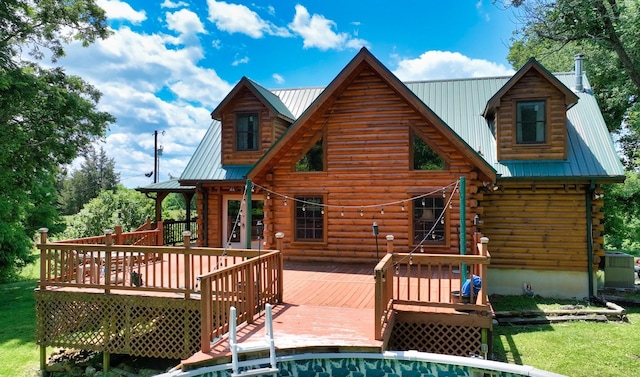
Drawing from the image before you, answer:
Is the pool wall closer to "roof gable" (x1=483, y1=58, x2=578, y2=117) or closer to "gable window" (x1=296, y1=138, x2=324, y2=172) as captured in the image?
"gable window" (x1=296, y1=138, x2=324, y2=172)

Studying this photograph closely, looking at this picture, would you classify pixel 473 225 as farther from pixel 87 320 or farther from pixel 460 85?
pixel 87 320

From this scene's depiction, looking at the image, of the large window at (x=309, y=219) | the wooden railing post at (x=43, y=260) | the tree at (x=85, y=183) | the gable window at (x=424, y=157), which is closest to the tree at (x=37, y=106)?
the wooden railing post at (x=43, y=260)

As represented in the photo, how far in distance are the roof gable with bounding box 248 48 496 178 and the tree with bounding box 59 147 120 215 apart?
49.5 m

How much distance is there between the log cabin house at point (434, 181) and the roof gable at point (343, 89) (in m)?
0.04

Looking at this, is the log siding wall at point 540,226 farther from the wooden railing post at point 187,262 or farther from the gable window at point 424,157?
the wooden railing post at point 187,262

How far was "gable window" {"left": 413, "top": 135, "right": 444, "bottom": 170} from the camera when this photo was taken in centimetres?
1096

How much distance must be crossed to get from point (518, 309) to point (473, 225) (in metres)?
2.35

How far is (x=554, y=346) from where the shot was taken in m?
8.10

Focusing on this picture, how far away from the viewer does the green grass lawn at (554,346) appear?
7188 millimetres

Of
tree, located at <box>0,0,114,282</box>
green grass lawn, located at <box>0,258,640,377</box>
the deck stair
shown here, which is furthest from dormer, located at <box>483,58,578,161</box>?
tree, located at <box>0,0,114,282</box>

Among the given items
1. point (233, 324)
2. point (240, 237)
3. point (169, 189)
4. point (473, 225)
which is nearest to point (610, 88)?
point (473, 225)

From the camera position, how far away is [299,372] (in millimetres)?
5211

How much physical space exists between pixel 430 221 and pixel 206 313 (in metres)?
7.18

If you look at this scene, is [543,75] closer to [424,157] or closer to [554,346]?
[424,157]
